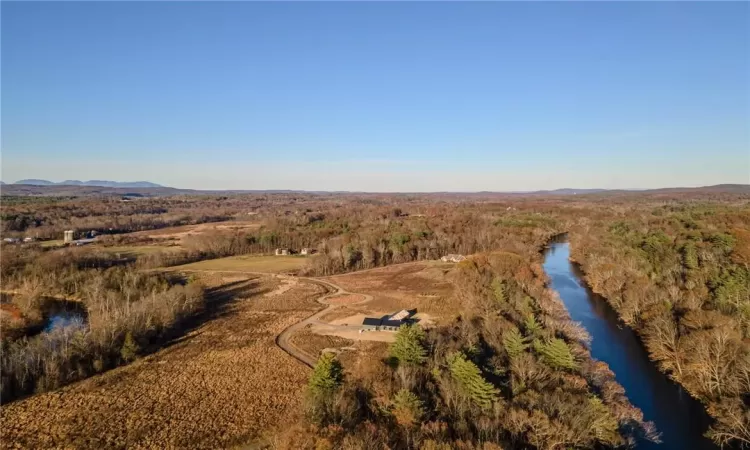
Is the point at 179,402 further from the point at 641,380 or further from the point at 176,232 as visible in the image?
the point at 176,232

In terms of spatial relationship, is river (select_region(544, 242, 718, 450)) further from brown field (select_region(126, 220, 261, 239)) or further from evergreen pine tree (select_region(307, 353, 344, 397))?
brown field (select_region(126, 220, 261, 239))

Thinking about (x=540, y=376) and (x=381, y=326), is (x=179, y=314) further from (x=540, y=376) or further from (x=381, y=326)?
(x=540, y=376)

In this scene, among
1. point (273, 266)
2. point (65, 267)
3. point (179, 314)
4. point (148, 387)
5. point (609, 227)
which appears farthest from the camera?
point (609, 227)

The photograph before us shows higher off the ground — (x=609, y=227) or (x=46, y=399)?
(x=609, y=227)

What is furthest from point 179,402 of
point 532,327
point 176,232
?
point 176,232

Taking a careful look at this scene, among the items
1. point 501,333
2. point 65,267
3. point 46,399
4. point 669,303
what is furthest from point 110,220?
point 669,303

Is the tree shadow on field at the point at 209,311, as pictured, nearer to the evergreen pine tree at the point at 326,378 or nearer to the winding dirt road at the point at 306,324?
the winding dirt road at the point at 306,324
